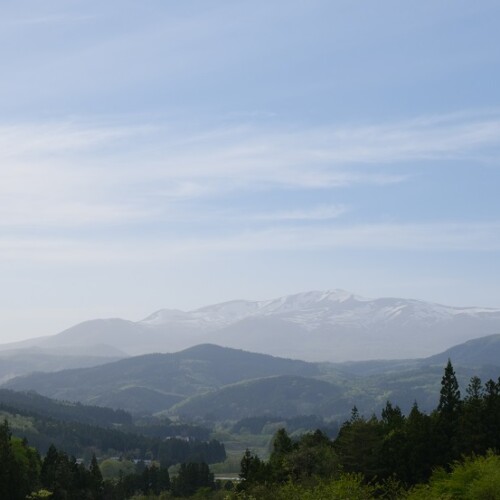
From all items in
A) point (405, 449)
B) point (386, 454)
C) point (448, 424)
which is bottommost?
point (386, 454)

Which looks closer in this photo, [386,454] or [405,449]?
[405,449]

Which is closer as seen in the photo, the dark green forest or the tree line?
the dark green forest

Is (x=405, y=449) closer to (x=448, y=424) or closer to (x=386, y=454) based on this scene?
(x=386, y=454)

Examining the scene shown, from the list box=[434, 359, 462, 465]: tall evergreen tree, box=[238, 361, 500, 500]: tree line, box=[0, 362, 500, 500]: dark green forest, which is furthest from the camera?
box=[434, 359, 462, 465]: tall evergreen tree

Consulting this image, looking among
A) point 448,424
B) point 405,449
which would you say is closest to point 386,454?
point 405,449

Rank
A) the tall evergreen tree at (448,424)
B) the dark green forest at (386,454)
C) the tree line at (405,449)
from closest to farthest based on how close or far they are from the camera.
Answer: the dark green forest at (386,454) < the tree line at (405,449) < the tall evergreen tree at (448,424)

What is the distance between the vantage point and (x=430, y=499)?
67938 mm

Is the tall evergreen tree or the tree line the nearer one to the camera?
the tree line

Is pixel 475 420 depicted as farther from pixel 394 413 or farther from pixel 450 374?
pixel 394 413

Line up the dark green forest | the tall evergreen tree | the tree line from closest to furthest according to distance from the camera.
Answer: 1. the dark green forest
2. the tree line
3. the tall evergreen tree

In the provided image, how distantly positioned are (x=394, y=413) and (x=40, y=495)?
48.5 meters

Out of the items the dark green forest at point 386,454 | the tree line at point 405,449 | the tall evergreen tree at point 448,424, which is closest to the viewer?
the dark green forest at point 386,454

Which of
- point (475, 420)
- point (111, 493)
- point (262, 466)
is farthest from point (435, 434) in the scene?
point (111, 493)

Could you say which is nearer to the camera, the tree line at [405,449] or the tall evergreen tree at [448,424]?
the tree line at [405,449]
